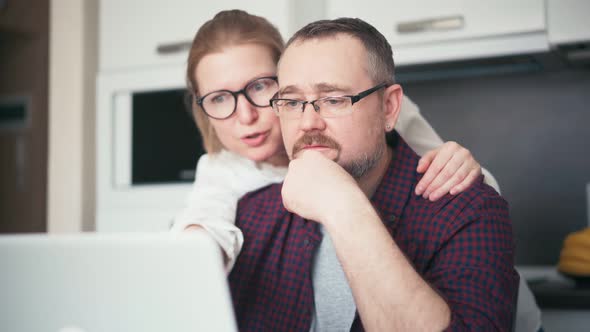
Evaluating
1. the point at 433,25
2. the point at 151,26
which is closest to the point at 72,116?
the point at 151,26

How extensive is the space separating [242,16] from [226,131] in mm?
248

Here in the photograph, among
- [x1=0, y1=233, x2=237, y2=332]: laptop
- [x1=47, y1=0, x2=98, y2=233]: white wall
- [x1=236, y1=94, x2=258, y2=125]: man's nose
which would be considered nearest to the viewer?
[x1=0, y1=233, x2=237, y2=332]: laptop

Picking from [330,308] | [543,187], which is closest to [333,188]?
[330,308]

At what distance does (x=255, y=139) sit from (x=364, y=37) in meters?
0.31

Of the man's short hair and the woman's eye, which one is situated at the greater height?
the man's short hair

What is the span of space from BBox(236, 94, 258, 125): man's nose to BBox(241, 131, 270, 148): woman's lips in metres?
0.03

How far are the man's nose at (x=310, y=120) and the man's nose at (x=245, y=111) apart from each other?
253 mm

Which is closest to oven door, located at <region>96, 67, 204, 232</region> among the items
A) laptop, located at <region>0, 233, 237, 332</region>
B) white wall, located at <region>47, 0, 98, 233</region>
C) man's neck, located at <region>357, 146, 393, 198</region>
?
white wall, located at <region>47, 0, 98, 233</region>

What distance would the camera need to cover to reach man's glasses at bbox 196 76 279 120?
4.09ft

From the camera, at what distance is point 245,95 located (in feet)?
4.09

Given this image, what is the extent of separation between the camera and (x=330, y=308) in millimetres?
1062

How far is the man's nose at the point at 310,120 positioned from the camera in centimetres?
98

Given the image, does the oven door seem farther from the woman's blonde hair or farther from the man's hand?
the man's hand

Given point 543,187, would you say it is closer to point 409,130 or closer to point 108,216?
point 409,130
